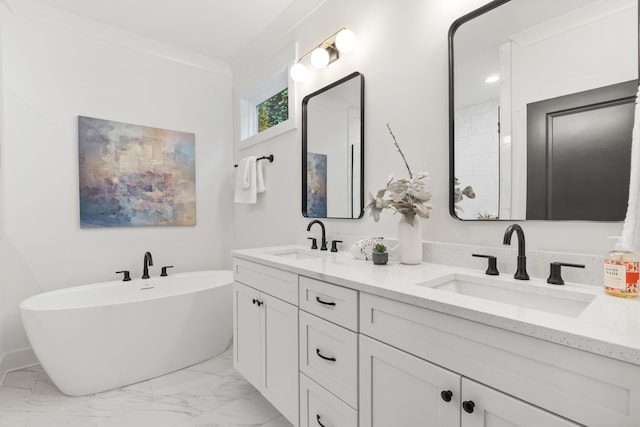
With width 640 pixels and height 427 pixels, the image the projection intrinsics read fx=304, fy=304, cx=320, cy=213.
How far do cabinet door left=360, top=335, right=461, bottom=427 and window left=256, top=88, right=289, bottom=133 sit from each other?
215 centimetres

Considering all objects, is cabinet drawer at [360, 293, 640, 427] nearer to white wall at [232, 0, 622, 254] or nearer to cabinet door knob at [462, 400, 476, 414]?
cabinet door knob at [462, 400, 476, 414]

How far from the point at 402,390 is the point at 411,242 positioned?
0.64 meters

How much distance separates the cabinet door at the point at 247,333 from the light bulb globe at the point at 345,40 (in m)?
1.52

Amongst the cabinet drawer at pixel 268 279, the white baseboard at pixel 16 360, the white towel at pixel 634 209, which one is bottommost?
the white baseboard at pixel 16 360

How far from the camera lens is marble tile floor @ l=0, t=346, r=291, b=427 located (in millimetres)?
1659

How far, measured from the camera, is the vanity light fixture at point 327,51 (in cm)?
181

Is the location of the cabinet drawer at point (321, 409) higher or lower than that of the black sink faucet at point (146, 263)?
lower

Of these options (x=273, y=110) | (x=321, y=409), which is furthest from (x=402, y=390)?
(x=273, y=110)

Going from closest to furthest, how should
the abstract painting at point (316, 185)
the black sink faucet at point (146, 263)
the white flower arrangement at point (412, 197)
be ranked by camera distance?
the white flower arrangement at point (412, 197) → the abstract painting at point (316, 185) → the black sink faucet at point (146, 263)

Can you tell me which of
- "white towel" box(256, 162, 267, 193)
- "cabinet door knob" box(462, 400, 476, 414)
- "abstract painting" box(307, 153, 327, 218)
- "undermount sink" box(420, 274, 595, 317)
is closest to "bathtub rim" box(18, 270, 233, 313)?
"white towel" box(256, 162, 267, 193)

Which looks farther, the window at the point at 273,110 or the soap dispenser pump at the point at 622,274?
the window at the point at 273,110

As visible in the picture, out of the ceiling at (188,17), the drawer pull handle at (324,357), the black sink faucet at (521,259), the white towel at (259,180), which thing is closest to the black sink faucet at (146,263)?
the white towel at (259,180)

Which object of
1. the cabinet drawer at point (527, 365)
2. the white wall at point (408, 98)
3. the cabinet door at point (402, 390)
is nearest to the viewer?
the cabinet drawer at point (527, 365)

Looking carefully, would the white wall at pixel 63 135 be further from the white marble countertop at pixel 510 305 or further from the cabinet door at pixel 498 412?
the cabinet door at pixel 498 412
